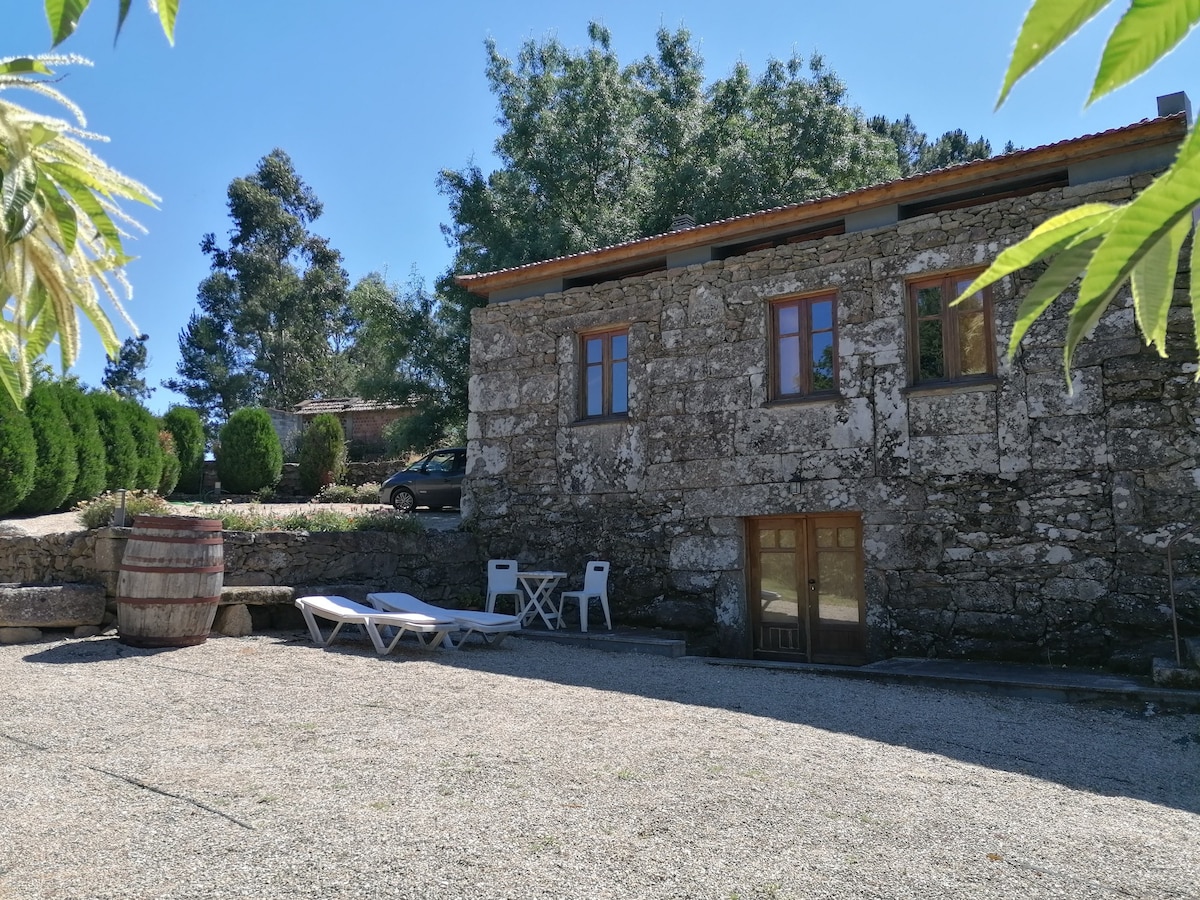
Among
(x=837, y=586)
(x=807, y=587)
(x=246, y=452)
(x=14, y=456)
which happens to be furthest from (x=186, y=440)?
(x=837, y=586)

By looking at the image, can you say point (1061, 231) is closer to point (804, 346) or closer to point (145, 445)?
point (804, 346)

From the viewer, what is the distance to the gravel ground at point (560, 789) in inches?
119

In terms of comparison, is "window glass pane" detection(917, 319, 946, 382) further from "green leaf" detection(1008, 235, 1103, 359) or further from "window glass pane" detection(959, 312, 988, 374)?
"green leaf" detection(1008, 235, 1103, 359)

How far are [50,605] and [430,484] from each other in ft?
26.3

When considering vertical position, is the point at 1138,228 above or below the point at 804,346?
below

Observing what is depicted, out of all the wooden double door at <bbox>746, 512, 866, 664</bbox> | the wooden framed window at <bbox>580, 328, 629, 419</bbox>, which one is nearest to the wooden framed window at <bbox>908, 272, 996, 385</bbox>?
the wooden double door at <bbox>746, 512, 866, 664</bbox>

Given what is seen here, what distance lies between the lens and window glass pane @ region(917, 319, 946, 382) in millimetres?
8352

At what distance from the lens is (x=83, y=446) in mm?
12195

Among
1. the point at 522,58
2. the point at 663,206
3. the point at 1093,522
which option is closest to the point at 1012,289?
the point at 1093,522

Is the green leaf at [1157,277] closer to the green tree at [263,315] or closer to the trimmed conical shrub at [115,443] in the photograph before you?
the trimmed conical shrub at [115,443]

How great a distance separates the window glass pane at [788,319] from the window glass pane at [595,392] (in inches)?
83.5

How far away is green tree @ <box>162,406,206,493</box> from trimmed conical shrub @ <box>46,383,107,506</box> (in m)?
3.11

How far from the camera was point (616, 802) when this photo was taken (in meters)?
3.79

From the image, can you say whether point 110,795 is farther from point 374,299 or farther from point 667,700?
point 374,299
